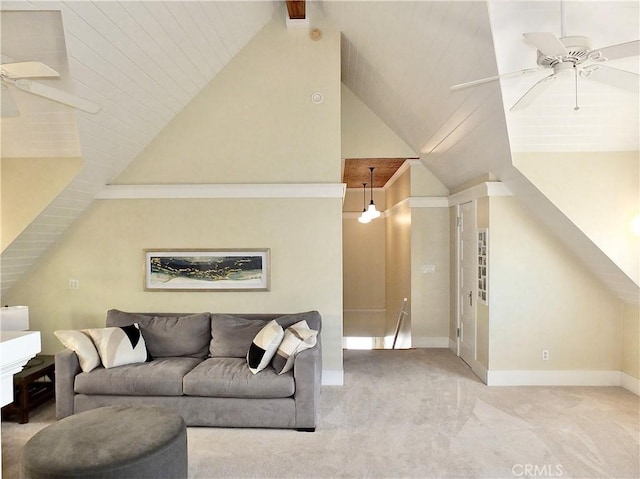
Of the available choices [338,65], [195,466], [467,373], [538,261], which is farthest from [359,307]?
[195,466]

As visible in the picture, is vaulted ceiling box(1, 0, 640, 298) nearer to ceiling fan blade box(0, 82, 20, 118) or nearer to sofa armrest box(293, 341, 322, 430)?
ceiling fan blade box(0, 82, 20, 118)

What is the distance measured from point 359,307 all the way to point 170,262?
5.75 m

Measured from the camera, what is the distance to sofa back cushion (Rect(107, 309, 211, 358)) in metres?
4.03

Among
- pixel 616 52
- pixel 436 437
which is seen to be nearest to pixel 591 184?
pixel 616 52

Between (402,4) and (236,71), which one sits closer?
(402,4)

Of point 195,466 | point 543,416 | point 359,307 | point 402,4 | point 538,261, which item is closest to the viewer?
point 195,466

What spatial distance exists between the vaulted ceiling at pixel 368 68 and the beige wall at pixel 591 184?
130mm

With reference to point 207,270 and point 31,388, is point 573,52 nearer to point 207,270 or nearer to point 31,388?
point 207,270

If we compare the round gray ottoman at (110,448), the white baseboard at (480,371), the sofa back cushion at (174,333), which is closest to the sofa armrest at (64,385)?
the sofa back cushion at (174,333)

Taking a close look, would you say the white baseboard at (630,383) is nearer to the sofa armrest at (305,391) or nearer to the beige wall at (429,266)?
the beige wall at (429,266)

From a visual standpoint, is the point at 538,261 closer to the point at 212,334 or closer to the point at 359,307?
the point at 212,334

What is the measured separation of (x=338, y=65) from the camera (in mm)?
4445

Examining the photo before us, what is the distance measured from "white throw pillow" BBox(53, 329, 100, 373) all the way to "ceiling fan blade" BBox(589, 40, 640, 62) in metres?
4.26

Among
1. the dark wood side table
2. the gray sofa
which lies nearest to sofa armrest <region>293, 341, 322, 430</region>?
the gray sofa
